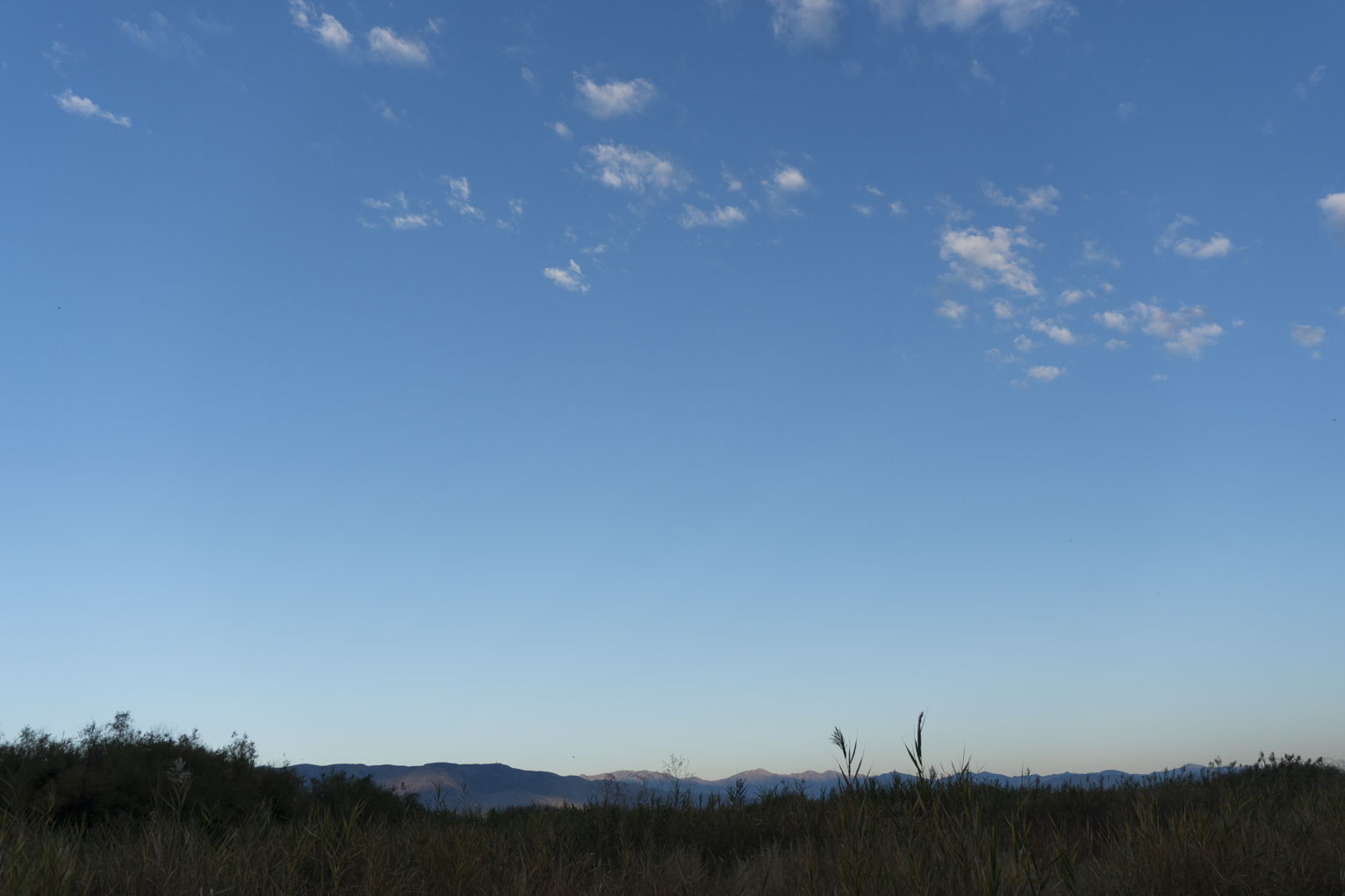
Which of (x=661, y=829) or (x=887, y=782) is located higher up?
(x=887, y=782)

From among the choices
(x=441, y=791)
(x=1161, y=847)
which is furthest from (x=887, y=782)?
(x=441, y=791)

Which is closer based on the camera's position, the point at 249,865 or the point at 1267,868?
the point at 1267,868

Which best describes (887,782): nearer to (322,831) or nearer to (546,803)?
(322,831)

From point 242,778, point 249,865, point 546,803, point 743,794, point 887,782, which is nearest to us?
point 249,865

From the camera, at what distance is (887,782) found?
25.5ft

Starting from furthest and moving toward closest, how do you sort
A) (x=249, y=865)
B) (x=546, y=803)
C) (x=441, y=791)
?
(x=546, y=803)
(x=441, y=791)
(x=249, y=865)

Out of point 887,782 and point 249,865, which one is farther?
point 887,782

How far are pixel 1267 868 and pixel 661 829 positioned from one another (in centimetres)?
624

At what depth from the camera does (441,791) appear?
898 cm

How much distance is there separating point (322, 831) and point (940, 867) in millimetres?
4450

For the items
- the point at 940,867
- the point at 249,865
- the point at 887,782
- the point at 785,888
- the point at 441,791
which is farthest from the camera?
the point at 441,791

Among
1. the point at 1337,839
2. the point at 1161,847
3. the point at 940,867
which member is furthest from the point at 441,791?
the point at 1337,839

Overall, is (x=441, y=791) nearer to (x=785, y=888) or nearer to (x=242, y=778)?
(x=785, y=888)

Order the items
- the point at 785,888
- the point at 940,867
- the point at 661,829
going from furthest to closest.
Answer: the point at 661,829 < the point at 785,888 < the point at 940,867
